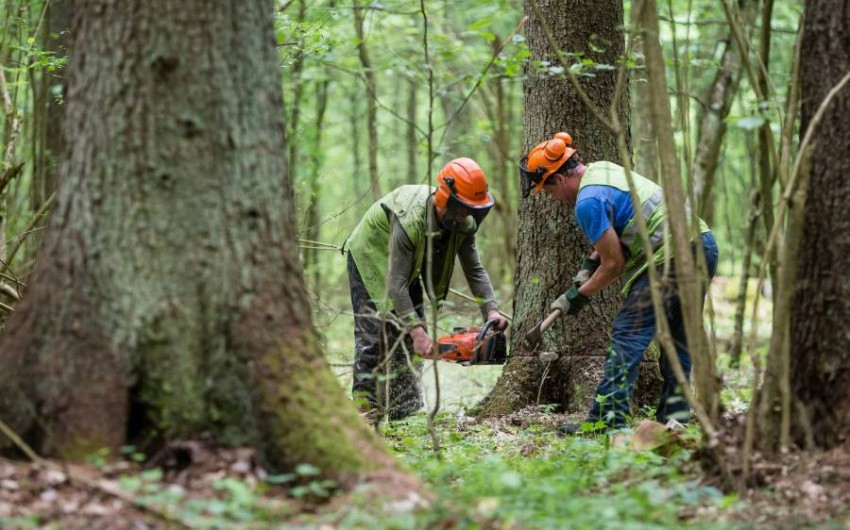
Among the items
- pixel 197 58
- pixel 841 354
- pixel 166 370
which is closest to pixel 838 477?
pixel 841 354

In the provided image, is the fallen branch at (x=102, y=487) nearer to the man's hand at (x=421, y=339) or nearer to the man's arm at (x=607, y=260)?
the man's hand at (x=421, y=339)

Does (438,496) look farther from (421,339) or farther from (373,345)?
(373,345)

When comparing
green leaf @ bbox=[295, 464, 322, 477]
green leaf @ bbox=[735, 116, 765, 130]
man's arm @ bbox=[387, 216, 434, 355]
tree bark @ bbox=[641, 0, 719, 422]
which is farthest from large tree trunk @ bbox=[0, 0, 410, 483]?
man's arm @ bbox=[387, 216, 434, 355]

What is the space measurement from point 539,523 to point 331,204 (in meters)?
23.8

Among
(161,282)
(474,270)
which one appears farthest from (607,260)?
(161,282)

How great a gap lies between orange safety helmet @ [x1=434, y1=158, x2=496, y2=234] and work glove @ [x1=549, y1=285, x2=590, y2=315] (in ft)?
2.67

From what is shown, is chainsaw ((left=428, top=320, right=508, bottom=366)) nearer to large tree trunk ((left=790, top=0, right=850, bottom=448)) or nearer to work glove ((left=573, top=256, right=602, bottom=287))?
work glove ((left=573, top=256, right=602, bottom=287))

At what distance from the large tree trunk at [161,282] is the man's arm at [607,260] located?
98.5 inches

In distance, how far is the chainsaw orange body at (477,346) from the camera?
6.29 meters

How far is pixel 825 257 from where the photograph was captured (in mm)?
3969

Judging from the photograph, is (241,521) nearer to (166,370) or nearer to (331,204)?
(166,370)

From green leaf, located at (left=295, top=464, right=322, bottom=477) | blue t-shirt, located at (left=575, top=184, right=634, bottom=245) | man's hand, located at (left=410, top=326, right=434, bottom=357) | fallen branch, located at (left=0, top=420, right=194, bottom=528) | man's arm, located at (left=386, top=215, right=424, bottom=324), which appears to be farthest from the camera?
man's hand, located at (left=410, top=326, right=434, bottom=357)

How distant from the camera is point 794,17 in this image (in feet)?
44.9

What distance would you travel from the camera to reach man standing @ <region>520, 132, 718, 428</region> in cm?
547
